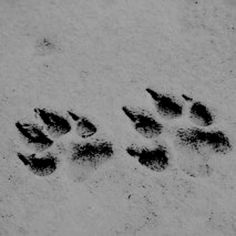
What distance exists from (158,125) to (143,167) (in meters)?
0.20

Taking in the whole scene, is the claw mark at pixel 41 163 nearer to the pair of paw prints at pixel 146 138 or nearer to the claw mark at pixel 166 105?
the pair of paw prints at pixel 146 138

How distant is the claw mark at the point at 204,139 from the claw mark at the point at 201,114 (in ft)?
0.17

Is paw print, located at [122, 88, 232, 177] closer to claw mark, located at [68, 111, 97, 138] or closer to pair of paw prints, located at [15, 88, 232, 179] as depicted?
pair of paw prints, located at [15, 88, 232, 179]

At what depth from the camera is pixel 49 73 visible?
1831mm

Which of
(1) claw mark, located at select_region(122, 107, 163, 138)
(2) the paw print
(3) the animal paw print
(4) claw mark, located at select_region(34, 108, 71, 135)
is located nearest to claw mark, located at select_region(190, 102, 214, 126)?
(2) the paw print

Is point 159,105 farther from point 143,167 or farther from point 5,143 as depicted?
point 5,143

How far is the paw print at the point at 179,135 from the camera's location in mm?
1623

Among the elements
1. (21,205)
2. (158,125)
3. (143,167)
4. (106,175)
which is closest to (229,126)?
(158,125)

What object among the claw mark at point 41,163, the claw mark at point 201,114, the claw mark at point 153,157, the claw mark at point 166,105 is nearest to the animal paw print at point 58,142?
the claw mark at point 41,163

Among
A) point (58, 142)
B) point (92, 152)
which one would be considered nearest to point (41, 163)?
point (58, 142)

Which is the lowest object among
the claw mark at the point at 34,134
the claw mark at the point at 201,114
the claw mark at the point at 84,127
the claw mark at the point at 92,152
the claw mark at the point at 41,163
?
the claw mark at the point at 41,163

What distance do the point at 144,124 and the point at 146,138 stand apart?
0.07 metres

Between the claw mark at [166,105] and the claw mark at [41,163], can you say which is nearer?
the claw mark at [41,163]

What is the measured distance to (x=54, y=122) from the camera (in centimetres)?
171
